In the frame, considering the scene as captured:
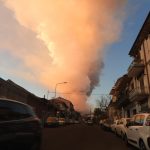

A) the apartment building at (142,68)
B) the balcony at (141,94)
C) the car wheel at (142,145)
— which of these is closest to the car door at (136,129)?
the car wheel at (142,145)

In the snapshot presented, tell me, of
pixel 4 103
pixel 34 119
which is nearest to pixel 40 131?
pixel 34 119

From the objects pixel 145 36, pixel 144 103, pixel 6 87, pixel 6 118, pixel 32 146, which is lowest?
pixel 32 146

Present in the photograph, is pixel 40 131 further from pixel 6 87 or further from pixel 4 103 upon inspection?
pixel 6 87

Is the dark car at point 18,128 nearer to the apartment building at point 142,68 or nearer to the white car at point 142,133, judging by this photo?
the white car at point 142,133

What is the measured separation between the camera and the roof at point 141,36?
3046 centimetres

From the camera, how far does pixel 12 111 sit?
6.34 m

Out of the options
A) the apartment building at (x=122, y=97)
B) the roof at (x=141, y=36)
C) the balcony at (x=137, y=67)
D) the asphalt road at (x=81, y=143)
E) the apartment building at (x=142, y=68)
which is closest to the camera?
the asphalt road at (x=81, y=143)

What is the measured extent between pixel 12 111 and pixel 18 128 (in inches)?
16.1

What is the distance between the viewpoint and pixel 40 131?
715 centimetres

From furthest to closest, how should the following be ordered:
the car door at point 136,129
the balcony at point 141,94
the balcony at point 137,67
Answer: the balcony at point 137,67
the balcony at point 141,94
the car door at point 136,129

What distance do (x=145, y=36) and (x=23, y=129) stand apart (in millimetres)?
29632

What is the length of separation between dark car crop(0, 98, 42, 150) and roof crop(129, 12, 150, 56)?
24146mm

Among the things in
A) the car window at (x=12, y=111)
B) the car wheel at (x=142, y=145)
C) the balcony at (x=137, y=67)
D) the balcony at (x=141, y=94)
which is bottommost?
the car wheel at (x=142, y=145)

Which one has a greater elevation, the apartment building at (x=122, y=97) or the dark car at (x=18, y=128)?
the apartment building at (x=122, y=97)
